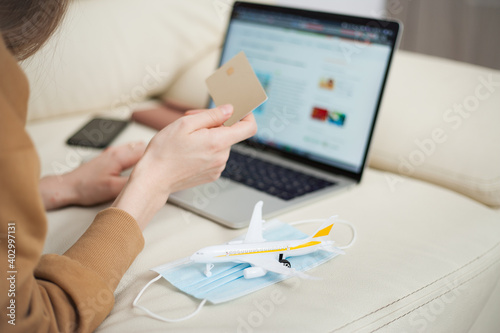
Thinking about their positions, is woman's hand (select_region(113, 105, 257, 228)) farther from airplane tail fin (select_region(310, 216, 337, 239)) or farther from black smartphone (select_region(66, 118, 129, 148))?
black smartphone (select_region(66, 118, 129, 148))

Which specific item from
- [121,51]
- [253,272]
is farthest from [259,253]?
[121,51]

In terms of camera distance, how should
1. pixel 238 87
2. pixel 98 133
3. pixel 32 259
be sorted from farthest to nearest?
pixel 98 133 → pixel 238 87 → pixel 32 259

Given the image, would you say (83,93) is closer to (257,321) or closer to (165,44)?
(165,44)

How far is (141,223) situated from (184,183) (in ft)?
0.29

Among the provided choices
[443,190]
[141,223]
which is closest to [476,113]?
[443,190]

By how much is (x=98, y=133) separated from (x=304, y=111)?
0.51m

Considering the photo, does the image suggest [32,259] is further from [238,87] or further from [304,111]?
[304,111]

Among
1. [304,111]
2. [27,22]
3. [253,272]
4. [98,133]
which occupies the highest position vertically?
[27,22]

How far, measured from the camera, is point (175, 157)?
66 centimetres

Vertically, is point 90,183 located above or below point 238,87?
below

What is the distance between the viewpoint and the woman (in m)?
0.42

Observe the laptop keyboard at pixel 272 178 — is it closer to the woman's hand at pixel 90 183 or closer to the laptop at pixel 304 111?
the laptop at pixel 304 111

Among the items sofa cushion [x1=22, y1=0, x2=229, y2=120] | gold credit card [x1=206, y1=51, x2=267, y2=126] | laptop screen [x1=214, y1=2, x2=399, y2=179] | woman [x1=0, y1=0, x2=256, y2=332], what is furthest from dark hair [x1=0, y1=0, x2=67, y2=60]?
sofa cushion [x1=22, y1=0, x2=229, y2=120]

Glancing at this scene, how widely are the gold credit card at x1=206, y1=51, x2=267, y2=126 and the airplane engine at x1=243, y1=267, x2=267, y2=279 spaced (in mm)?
239
